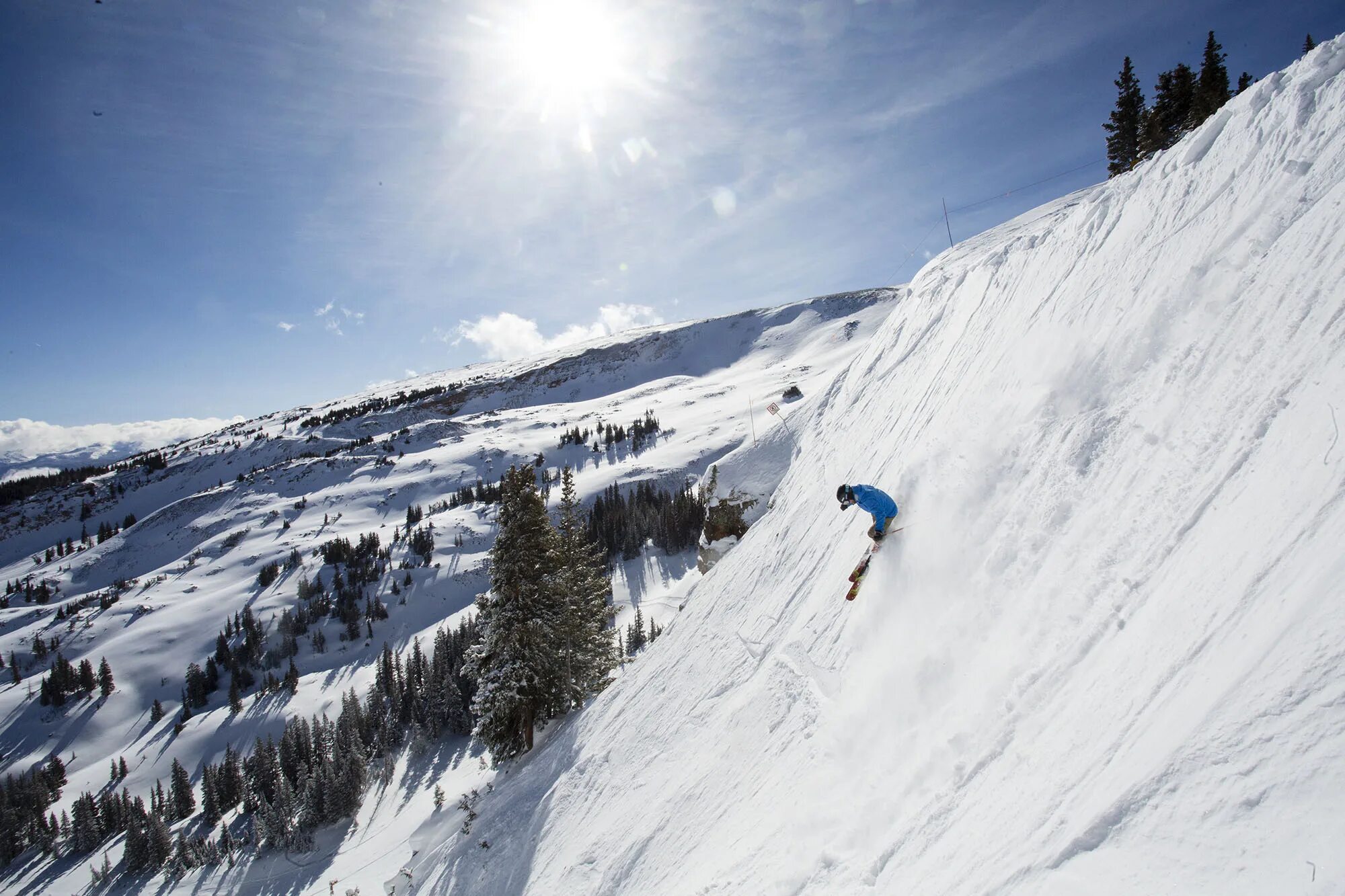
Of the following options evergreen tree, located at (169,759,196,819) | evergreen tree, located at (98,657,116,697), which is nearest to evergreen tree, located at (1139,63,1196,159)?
evergreen tree, located at (169,759,196,819)

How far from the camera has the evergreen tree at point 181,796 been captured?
212 ft

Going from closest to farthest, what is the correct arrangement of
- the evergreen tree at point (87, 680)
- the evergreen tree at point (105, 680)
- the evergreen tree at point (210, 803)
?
the evergreen tree at point (210, 803), the evergreen tree at point (105, 680), the evergreen tree at point (87, 680)

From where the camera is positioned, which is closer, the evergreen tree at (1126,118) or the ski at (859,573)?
the ski at (859,573)

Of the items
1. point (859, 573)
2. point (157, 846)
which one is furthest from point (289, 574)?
point (859, 573)

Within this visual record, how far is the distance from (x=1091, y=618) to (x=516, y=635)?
59.9 ft

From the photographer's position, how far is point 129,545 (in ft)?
477

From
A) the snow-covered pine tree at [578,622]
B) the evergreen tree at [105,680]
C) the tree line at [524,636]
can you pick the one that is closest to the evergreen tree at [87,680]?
the evergreen tree at [105,680]

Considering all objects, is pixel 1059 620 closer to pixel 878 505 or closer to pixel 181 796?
pixel 878 505

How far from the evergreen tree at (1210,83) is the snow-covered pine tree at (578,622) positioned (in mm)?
45237

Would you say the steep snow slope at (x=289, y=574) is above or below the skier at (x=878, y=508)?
below

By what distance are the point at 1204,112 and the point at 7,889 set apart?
446ft

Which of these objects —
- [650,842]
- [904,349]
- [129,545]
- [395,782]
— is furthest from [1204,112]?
[129,545]

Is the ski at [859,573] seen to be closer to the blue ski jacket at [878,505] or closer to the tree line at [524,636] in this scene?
the blue ski jacket at [878,505]

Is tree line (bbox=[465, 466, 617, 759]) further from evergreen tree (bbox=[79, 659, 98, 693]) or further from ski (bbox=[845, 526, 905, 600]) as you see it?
evergreen tree (bbox=[79, 659, 98, 693])
